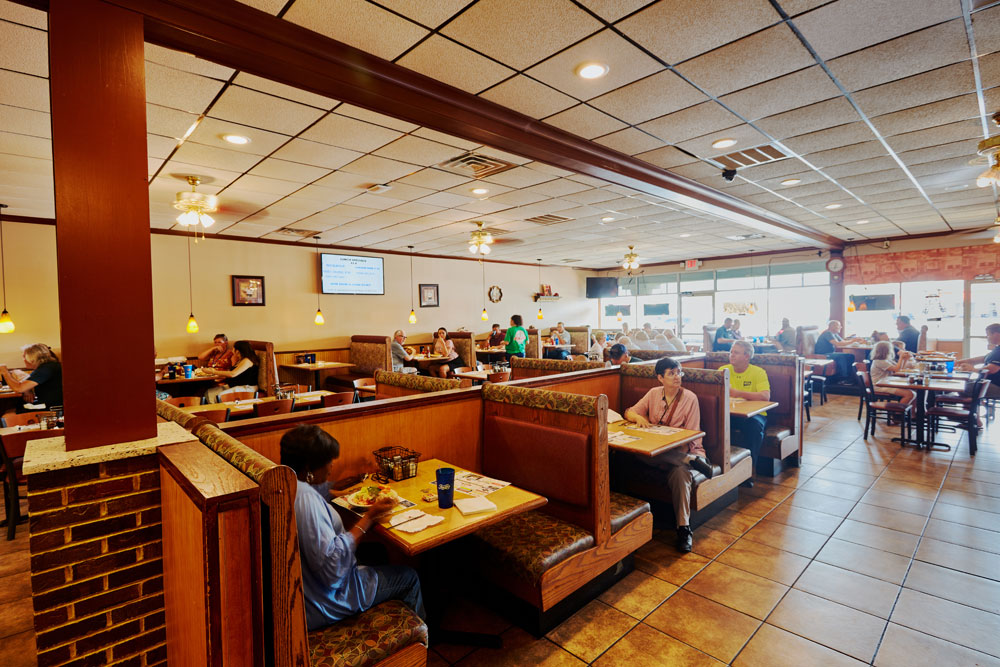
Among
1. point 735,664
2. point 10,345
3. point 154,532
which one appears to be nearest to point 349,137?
point 154,532

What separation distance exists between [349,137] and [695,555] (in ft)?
14.0

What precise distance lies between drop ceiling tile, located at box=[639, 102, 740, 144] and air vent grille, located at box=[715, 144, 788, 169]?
0.81 meters

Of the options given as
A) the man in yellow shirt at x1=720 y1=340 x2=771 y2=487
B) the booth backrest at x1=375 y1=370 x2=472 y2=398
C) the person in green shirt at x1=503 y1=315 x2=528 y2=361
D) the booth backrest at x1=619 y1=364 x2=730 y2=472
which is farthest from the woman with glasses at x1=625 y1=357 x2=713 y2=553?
the person in green shirt at x1=503 y1=315 x2=528 y2=361

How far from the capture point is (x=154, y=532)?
1.95 metres

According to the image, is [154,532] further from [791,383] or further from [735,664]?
[791,383]

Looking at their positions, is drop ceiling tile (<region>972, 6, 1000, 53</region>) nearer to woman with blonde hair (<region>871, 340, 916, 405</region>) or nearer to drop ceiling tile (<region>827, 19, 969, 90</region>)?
drop ceiling tile (<region>827, 19, 969, 90</region>)

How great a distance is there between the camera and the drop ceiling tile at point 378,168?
4.67 metres

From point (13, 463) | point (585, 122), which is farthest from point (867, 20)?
point (13, 463)

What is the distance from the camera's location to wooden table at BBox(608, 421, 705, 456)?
3.09m

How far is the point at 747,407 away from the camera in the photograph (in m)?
4.35

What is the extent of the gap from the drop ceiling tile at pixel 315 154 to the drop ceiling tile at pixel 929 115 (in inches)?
183

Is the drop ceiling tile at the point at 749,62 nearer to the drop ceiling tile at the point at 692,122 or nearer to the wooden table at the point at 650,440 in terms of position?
the drop ceiling tile at the point at 692,122

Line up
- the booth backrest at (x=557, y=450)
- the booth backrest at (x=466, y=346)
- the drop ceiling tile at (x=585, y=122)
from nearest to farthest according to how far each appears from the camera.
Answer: the booth backrest at (x=557, y=450) → the drop ceiling tile at (x=585, y=122) → the booth backrest at (x=466, y=346)

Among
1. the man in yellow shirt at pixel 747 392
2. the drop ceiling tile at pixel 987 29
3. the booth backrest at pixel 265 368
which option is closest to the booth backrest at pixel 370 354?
the booth backrest at pixel 265 368
